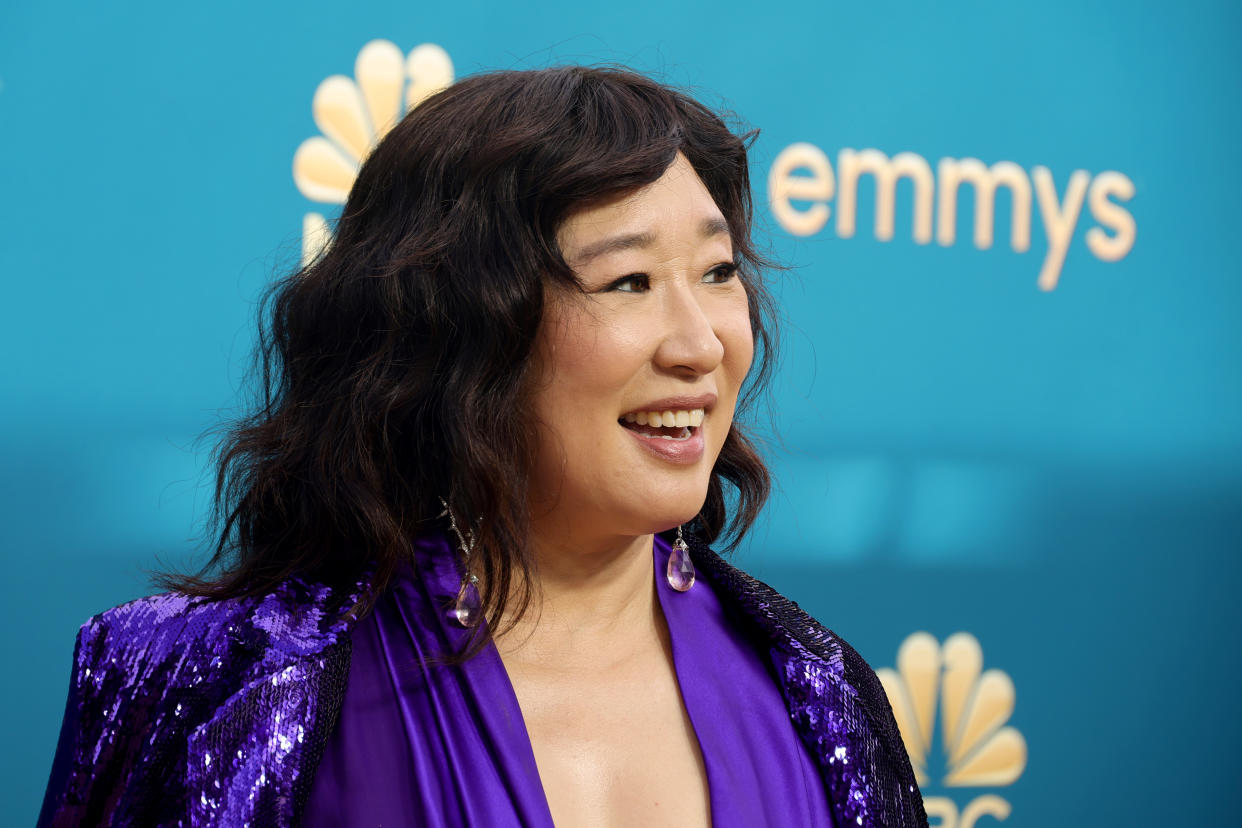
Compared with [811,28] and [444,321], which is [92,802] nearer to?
[444,321]

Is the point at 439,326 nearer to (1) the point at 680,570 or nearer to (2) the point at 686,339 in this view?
(2) the point at 686,339

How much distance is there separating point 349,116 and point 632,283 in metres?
0.96

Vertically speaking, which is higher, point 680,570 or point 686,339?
point 686,339

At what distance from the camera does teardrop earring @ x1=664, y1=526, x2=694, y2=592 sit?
133cm

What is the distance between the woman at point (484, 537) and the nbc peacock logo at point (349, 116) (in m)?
0.71

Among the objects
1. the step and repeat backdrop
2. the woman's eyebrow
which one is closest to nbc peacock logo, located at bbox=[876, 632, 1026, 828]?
the step and repeat backdrop

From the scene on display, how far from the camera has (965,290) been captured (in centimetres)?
222

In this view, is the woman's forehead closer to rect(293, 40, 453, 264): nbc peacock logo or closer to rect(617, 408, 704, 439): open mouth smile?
rect(617, 408, 704, 439): open mouth smile

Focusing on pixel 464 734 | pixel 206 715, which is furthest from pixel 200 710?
pixel 464 734

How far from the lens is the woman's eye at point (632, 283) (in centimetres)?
113

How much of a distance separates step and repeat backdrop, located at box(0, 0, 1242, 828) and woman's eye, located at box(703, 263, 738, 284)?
0.83 meters

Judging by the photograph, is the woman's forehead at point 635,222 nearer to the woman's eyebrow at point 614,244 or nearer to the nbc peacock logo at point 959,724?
the woman's eyebrow at point 614,244

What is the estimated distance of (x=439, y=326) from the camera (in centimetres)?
115

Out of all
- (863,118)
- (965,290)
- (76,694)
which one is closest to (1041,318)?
(965,290)
